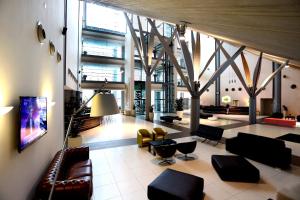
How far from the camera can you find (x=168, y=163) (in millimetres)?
5191

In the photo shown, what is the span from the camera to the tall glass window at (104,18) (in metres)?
16.9

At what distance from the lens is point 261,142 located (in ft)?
17.5

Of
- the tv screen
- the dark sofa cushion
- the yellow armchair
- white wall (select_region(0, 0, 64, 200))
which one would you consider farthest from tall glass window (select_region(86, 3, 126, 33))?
the tv screen

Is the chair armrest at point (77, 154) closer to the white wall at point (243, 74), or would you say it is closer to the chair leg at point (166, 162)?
the chair leg at point (166, 162)

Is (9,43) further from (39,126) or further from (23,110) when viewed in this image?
(39,126)

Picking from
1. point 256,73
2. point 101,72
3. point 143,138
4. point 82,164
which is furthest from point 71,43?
point 256,73

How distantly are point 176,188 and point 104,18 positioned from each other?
18.3 metres

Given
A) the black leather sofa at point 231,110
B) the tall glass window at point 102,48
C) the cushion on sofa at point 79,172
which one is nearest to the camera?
the cushion on sofa at point 79,172

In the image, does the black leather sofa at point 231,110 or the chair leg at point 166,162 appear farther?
the black leather sofa at point 231,110

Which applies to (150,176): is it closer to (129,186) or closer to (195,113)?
(129,186)

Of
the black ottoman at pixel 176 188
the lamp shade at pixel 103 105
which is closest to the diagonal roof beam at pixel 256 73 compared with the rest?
the black ottoman at pixel 176 188

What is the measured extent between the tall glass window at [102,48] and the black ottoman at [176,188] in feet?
52.9

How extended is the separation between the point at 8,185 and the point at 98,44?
17.8 meters

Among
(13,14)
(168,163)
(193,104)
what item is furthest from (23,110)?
(193,104)
